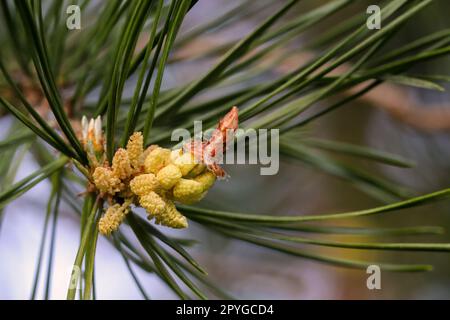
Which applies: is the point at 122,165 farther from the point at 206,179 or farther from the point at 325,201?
the point at 325,201

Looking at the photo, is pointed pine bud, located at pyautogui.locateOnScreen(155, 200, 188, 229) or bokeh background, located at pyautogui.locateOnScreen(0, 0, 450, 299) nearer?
pointed pine bud, located at pyautogui.locateOnScreen(155, 200, 188, 229)

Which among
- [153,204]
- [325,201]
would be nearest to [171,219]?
[153,204]

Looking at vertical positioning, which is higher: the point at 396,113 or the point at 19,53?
the point at 396,113

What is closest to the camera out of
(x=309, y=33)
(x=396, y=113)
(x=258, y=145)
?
(x=258, y=145)

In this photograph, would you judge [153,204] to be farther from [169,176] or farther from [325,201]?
[325,201]

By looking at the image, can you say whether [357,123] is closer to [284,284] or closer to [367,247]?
[284,284]

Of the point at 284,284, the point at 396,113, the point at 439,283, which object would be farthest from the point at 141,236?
the point at 284,284

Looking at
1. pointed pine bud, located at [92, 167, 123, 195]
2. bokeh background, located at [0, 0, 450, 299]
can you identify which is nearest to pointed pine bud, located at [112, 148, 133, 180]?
pointed pine bud, located at [92, 167, 123, 195]

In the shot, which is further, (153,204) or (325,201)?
(325,201)

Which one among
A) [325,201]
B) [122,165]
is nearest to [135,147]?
[122,165]

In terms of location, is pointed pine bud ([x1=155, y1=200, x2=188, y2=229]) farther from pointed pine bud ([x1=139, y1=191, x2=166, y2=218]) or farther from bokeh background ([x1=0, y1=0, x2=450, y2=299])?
bokeh background ([x1=0, y1=0, x2=450, y2=299])
